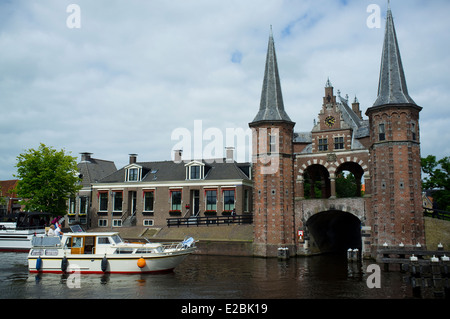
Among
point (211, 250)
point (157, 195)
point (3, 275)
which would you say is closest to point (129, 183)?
point (157, 195)

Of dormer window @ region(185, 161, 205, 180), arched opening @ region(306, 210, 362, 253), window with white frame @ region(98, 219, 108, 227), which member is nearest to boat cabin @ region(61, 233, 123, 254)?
→ arched opening @ region(306, 210, 362, 253)

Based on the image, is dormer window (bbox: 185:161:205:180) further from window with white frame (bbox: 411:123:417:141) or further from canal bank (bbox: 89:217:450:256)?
window with white frame (bbox: 411:123:417:141)

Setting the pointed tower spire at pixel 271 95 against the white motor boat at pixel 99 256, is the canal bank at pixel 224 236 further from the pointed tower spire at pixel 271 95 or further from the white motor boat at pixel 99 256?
the pointed tower spire at pixel 271 95

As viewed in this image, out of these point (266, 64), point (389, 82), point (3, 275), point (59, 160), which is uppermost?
point (266, 64)

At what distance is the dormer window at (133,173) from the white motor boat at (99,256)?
24.8 m

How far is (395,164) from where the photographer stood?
3017cm

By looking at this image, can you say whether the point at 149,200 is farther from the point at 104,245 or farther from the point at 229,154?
the point at 104,245

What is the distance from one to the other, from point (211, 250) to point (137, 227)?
12552 millimetres

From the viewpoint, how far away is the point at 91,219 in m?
51.2

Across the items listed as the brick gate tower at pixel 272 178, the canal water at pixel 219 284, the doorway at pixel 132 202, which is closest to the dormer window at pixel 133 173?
the doorway at pixel 132 202

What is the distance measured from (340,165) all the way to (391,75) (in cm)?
854

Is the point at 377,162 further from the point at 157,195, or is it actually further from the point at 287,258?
the point at 157,195

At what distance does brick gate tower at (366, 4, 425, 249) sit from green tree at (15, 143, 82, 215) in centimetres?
3318

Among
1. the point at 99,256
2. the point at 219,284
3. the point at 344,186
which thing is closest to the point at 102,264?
the point at 99,256
